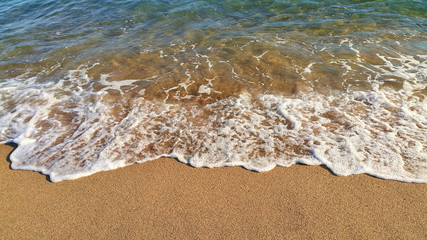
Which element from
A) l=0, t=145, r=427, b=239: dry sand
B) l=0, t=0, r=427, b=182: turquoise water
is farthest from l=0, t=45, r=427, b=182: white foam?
l=0, t=145, r=427, b=239: dry sand

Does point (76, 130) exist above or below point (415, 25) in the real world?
below

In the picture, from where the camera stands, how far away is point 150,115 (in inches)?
184

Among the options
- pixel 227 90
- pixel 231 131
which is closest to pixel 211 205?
pixel 231 131

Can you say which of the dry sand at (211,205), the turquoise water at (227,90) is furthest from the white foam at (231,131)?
the dry sand at (211,205)

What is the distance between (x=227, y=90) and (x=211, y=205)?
2.85 metres

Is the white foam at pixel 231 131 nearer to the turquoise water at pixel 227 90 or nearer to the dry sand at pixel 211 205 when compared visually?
the turquoise water at pixel 227 90

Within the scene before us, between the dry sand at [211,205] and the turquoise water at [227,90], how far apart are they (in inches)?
9.2

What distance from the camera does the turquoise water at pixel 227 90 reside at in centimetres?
374

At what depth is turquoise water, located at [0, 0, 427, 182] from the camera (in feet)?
12.3

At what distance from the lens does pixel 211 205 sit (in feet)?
9.91

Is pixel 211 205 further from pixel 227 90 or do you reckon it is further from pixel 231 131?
pixel 227 90

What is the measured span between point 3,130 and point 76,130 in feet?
4.54

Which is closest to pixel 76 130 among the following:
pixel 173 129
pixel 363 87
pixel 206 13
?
pixel 173 129

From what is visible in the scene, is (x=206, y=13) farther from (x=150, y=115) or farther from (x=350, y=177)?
(x=350, y=177)
